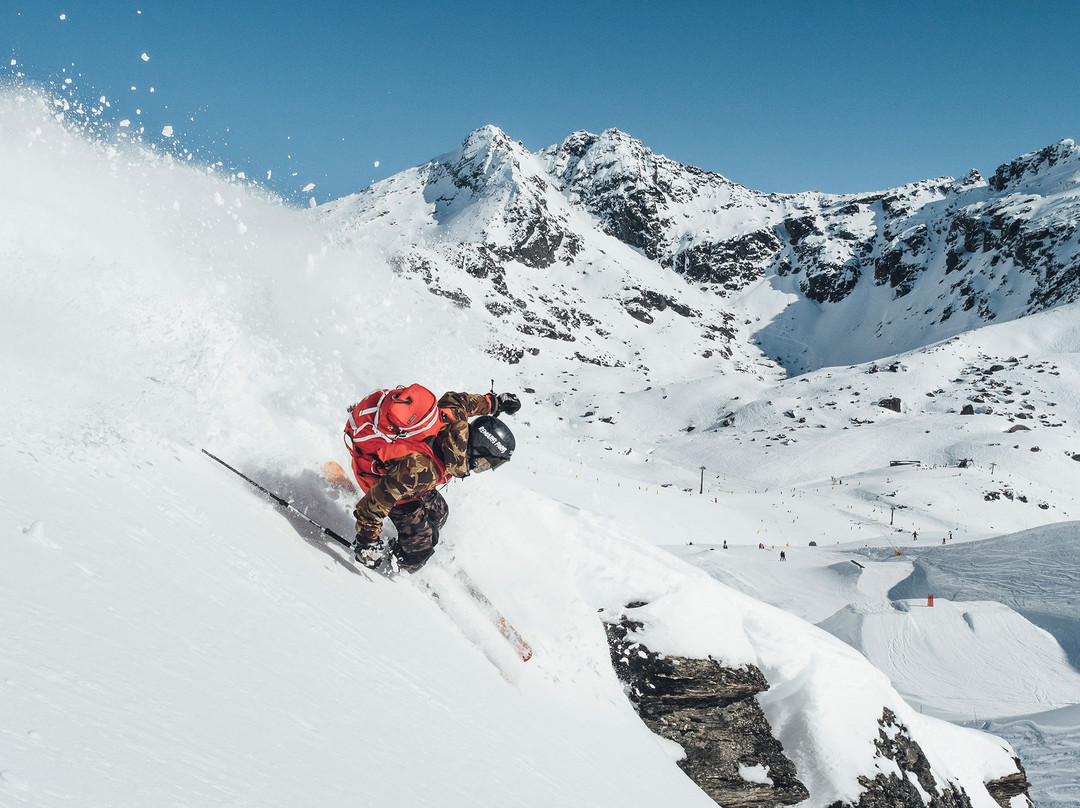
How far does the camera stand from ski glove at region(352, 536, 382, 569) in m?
5.64

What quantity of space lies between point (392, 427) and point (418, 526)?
0.98 meters

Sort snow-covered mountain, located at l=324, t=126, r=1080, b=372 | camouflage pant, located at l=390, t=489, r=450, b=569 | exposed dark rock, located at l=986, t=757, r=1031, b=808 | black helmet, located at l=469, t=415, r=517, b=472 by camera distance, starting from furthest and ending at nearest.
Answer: snow-covered mountain, located at l=324, t=126, r=1080, b=372, exposed dark rock, located at l=986, t=757, r=1031, b=808, black helmet, located at l=469, t=415, r=517, b=472, camouflage pant, located at l=390, t=489, r=450, b=569

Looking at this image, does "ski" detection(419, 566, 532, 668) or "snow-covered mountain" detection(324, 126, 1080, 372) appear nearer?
"ski" detection(419, 566, 532, 668)

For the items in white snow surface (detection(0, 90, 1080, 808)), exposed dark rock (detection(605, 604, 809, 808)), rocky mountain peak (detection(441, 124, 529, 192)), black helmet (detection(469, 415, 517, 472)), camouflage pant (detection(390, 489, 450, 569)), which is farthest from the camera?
rocky mountain peak (detection(441, 124, 529, 192))

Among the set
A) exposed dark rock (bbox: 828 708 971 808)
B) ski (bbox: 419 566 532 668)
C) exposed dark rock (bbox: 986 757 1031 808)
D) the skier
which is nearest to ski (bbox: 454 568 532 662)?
ski (bbox: 419 566 532 668)

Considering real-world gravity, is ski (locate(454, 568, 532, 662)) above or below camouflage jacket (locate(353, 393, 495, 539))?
below

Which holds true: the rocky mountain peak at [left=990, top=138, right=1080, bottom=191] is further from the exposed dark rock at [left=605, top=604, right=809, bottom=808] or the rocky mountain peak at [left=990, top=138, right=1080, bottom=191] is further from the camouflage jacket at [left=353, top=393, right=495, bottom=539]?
the camouflage jacket at [left=353, top=393, right=495, bottom=539]

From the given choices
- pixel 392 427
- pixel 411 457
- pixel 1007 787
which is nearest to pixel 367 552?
pixel 411 457

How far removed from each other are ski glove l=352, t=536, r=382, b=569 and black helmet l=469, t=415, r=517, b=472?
41.8 inches

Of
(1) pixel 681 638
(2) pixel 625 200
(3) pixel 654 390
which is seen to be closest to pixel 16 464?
(1) pixel 681 638

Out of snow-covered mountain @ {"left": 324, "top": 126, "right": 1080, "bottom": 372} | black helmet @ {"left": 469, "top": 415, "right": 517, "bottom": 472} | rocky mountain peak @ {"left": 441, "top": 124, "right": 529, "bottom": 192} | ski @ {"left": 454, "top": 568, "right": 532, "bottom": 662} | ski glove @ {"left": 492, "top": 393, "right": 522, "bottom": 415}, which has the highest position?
rocky mountain peak @ {"left": 441, "top": 124, "right": 529, "bottom": 192}

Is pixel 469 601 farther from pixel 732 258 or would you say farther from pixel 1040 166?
pixel 1040 166

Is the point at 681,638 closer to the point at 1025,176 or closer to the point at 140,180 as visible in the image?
the point at 140,180

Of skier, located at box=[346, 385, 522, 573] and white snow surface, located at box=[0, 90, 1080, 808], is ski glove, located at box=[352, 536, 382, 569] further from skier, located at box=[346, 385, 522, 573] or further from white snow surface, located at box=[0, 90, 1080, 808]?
white snow surface, located at box=[0, 90, 1080, 808]
